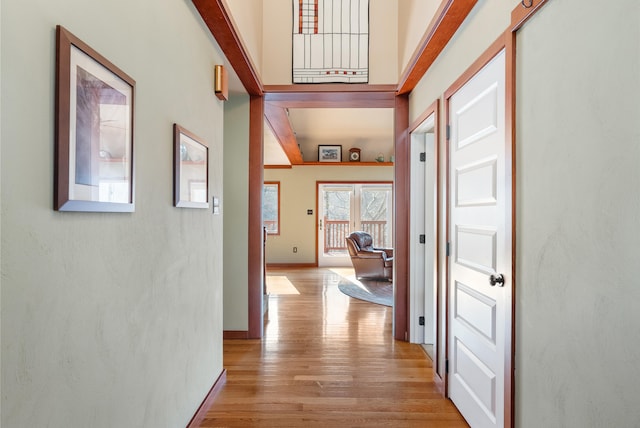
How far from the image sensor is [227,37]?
2213 mm

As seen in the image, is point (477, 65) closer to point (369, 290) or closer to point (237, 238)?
point (237, 238)

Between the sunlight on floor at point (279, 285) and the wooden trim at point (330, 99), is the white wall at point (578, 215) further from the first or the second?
the sunlight on floor at point (279, 285)

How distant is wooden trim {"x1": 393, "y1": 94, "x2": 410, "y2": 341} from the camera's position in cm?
336

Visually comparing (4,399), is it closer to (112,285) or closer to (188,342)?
(112,285)

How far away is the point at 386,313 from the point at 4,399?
395 cm

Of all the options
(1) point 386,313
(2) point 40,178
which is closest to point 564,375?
(2) point 40,178

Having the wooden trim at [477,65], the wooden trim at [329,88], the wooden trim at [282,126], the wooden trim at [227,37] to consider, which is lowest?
the wooden trim at [477,65]

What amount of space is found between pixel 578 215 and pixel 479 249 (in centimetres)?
77

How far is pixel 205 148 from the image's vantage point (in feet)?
7.06

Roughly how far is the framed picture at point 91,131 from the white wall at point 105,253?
31 mm

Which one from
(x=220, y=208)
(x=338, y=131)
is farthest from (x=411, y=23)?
(x=338, y=131)

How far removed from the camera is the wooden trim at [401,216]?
3359mm

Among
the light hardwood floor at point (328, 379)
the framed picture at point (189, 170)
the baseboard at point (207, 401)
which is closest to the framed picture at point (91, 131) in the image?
the framed picture at point (189, 170)

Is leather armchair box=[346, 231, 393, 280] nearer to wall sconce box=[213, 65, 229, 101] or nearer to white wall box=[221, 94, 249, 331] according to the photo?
white wall box=[221, 94, 249, 331]
